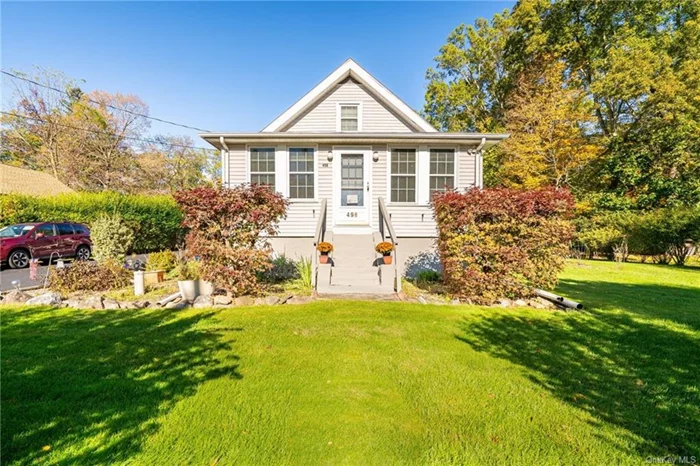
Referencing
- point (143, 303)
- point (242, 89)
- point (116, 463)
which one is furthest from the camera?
point (242, 89)

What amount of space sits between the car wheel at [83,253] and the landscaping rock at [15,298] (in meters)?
6.84

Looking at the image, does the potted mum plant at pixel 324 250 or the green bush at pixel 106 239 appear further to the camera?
the potted mum plant at pixel 324 250

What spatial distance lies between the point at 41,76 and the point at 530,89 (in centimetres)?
3544

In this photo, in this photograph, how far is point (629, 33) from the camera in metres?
18.0

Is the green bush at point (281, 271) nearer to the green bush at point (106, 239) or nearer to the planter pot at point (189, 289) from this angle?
the planter pot at point (189, 289)

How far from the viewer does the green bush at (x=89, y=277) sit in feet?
21.8

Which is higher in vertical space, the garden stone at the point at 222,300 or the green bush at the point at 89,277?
the green bush at the point at 89,277

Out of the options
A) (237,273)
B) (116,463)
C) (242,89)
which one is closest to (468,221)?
(237,273)

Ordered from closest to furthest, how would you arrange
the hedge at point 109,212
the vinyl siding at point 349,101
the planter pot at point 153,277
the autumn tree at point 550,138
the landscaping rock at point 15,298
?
the landscaping rock at point 15,298 → the planter pot at point 153,277 → the vinyl siding at point 349,101 → the hedge at point 109,212 → the autumn tree at point 550,138

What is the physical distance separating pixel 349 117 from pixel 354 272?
6.19 metres

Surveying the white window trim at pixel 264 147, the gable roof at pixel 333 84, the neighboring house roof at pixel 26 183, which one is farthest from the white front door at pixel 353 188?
the neighboring house roof at pixel 26 183

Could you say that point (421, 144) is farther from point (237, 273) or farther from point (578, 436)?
point (578, 436)

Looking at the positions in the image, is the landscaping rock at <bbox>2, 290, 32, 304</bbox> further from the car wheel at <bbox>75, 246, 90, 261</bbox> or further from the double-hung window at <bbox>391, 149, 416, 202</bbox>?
the double-hung window at <bbox>391, 149, 416, 202</bbox>

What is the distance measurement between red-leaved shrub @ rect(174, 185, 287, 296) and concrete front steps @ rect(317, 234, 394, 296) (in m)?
1.73
